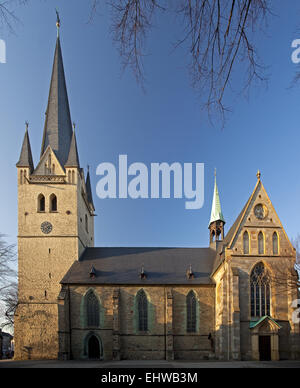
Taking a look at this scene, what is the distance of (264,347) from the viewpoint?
29.0 m

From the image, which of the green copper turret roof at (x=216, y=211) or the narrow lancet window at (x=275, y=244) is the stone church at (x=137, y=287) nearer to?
the narrow lancet window at (x=275, y=244)

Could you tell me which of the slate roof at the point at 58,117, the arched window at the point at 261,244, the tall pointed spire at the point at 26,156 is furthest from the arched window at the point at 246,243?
the tall pointed spire at the point at 26,156

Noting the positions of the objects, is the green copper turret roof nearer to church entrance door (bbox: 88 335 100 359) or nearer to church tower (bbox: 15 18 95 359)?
church tower (bbox: 15 18 95 359)

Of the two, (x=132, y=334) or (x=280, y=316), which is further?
(x=132, y=334)

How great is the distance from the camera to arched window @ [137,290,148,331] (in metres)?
33.4

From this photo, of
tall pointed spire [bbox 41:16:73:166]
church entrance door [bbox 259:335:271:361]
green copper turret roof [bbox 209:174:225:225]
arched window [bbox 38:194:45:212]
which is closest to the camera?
church entrance door [bbox 259:335:271:361]

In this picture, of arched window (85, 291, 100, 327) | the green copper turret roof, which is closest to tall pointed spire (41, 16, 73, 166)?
arched window (85, 291, 100, 327)

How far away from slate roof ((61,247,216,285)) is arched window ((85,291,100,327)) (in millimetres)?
1402

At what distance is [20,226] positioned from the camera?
3691 cm

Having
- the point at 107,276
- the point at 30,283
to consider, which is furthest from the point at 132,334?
the point at 30,283

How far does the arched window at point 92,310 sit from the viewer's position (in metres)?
33.4

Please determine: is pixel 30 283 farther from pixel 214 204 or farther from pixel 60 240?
pixel 214 204

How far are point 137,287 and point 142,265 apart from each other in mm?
2862

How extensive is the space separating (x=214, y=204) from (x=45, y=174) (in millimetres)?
19705
